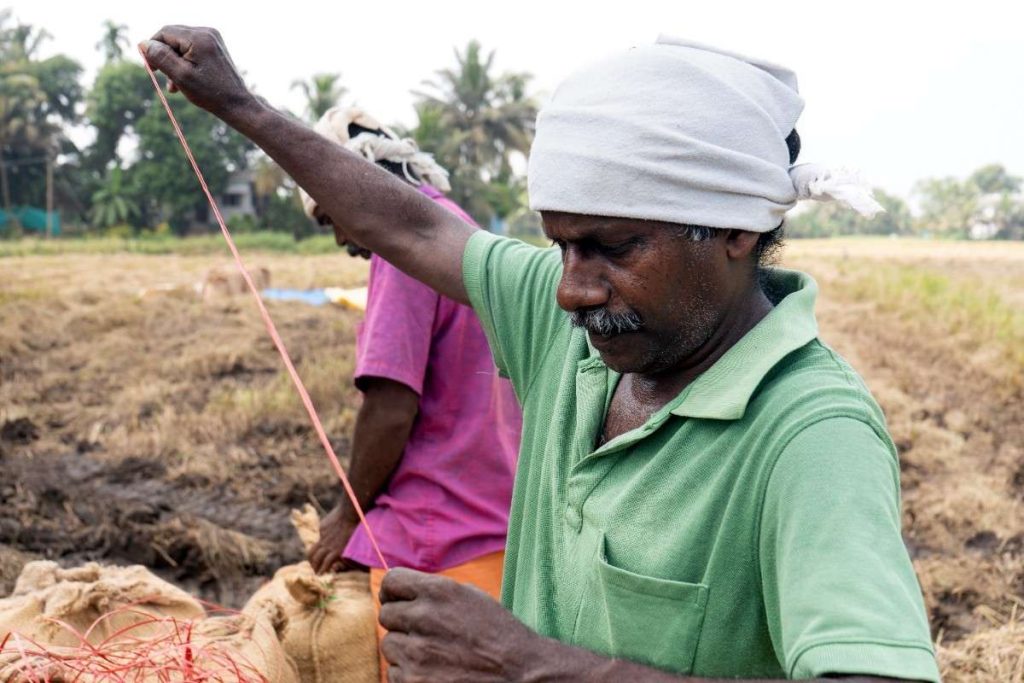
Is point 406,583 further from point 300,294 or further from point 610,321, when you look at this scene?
point 300,294

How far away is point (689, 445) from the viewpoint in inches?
51.9

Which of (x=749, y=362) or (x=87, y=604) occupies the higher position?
(x=749, y=362)

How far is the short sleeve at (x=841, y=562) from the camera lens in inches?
39.9

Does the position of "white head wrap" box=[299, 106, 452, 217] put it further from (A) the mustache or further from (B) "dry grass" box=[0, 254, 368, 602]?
(B) "dry grass" box=[0, 254, 368, 602]

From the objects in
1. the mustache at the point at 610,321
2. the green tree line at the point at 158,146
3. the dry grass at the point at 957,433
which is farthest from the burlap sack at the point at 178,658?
the green tree line at the point at 158,146

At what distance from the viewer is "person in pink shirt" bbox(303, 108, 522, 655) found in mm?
2533

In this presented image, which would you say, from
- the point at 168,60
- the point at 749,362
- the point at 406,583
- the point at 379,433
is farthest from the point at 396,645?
the point at 379,433

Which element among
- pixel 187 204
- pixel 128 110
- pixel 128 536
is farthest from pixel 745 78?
pixel 128 110

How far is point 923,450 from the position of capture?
23.2 ft

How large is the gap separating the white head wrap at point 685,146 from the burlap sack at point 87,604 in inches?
60.9

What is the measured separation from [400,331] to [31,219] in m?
42.1

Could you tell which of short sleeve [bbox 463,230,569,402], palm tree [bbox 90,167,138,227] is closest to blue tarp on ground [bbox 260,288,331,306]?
short sleeve [bbox 463,230,569,402]

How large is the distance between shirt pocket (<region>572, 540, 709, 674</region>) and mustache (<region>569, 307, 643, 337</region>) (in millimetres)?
301

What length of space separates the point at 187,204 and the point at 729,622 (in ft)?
136
